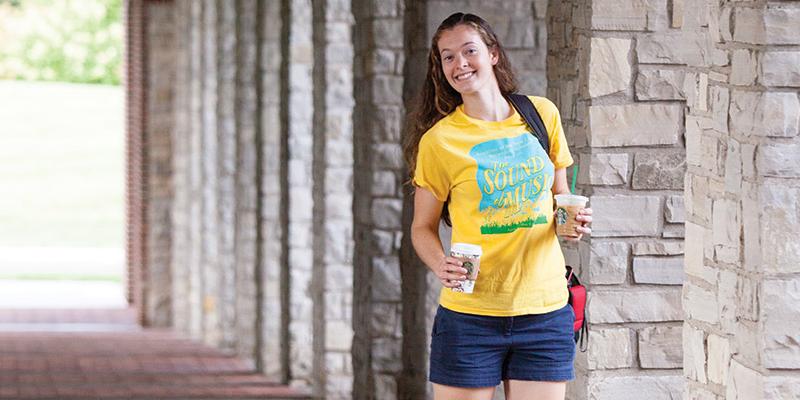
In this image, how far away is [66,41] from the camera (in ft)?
80.6

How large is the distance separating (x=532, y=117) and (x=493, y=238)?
0.96 feet

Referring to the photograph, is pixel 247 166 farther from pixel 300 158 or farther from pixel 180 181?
pixel 180 181

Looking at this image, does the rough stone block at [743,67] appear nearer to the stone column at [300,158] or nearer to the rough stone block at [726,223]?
the rough stone block at [726,223]

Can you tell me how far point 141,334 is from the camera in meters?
14.3

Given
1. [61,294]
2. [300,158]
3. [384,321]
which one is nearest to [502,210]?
[384,321]

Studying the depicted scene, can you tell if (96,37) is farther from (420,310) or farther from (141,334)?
(420,310)

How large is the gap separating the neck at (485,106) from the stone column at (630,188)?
0.83 m

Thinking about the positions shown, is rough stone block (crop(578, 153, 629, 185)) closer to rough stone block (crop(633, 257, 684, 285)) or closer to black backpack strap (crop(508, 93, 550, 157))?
rough stone block (crop(633, 257, 684, 285))

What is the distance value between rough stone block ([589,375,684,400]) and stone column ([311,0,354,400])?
3.29 m

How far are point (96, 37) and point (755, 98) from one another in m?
21.7

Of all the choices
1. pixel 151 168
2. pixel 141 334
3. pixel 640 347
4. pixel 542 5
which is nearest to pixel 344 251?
pixel 542 5

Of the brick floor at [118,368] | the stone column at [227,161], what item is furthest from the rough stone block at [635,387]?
the stone column at [227,161]

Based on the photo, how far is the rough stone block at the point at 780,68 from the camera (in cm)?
337

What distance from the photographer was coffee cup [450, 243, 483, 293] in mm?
3496
